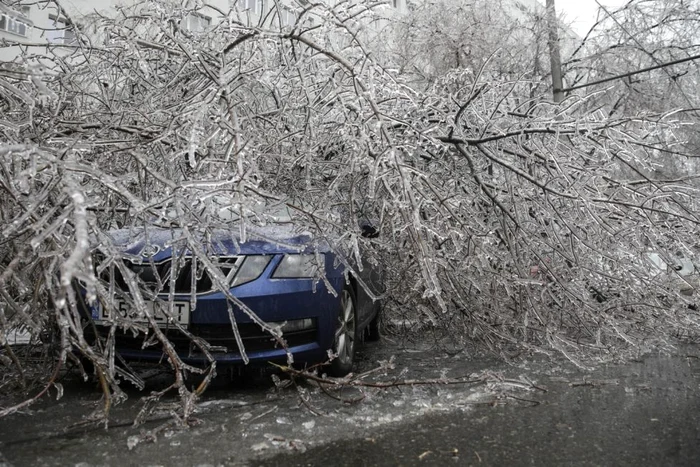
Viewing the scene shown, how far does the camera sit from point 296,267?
12.7 feet

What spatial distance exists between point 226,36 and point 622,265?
320 cm

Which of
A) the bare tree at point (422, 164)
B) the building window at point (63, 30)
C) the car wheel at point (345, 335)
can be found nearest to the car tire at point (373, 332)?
the bare tree at point (422, 164)

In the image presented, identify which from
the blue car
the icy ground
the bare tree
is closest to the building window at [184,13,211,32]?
the bare tree

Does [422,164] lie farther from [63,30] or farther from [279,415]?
[63,30]

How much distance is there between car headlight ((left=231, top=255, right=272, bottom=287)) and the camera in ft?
12.2

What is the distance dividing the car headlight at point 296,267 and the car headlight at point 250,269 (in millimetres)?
94

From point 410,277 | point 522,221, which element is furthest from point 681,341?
point 410,277

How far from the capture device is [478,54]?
1113 centimetres

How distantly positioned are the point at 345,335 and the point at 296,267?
2.59ft

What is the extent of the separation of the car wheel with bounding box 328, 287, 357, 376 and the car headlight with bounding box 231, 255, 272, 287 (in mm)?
695

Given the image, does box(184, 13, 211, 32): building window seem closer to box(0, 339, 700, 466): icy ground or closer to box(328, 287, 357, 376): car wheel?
box(328, 287, 357, 376): car wheel

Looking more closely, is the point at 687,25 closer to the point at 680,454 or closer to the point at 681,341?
the point at 681,341

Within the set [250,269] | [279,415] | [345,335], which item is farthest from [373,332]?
[279,415]

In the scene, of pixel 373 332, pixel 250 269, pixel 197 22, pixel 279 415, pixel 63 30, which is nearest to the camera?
pixel 279 415
